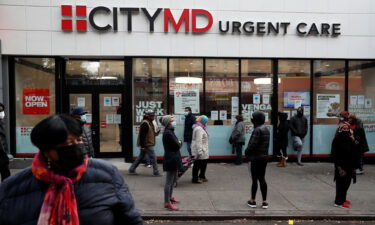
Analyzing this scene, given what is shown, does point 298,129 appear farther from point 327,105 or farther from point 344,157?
point 344,157

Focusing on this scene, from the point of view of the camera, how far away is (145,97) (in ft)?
33.9

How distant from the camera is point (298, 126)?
1016 cm

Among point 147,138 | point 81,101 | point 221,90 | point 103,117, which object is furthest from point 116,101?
point 221,90

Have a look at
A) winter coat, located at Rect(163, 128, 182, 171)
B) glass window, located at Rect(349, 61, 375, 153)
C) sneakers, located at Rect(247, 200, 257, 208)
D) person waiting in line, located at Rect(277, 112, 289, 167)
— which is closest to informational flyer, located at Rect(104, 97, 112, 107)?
winter coat, located at Rect(163, 128, 182, 171)

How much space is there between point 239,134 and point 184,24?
160 inches

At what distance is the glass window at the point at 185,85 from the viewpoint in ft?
34.0

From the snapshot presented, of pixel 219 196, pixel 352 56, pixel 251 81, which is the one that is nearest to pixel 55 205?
pixel 219 196

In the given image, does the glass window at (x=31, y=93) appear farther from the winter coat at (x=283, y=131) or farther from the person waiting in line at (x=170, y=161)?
the winter coat at (x=283, y=131)

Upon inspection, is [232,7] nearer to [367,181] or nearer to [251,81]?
[251,81]

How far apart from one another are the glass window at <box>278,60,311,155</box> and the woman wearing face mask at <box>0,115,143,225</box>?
9681mm

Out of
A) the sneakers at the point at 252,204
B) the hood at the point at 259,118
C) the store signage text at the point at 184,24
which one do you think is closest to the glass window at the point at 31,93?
the store signage text at the point at 184,24

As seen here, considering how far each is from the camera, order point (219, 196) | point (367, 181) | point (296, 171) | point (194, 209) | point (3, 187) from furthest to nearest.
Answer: point (296, 171), point (367, 181), point (219, 196), point (194, 209), point (3, 187)

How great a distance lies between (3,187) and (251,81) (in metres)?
9.55

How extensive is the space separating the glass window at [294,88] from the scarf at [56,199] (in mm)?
9809
